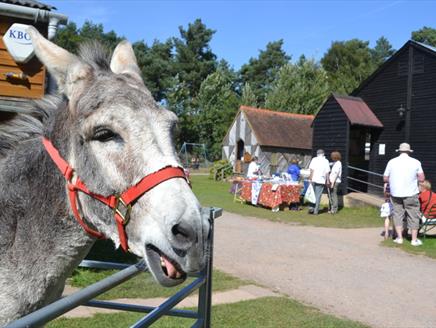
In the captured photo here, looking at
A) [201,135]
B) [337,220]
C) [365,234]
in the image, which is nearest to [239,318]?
[365,234]

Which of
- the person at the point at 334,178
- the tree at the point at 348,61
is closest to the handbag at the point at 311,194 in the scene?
the person at the point at 334,178

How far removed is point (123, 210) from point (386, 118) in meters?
19.4

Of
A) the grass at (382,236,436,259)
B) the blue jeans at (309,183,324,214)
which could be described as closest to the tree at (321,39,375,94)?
the blue jeans at (309,183,324,214)

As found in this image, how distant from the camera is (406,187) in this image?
983cm

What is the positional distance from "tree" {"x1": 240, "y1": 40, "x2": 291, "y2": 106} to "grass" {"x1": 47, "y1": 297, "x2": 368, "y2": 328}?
57.6m

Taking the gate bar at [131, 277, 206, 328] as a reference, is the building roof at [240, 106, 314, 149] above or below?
above

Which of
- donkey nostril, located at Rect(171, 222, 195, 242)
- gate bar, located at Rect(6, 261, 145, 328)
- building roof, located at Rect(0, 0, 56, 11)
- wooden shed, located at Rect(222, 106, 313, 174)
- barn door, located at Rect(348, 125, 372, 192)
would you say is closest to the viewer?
gate bar, located at Rect(6, 261, 145, 328)

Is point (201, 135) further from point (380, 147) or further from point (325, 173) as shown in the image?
point (325, 173)

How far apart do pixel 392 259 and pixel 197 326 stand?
6876 mm

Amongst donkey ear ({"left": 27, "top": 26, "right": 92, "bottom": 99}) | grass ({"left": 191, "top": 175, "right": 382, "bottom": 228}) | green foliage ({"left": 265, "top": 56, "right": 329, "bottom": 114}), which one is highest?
green foliage ({"left": 265, "top": 56, "right": 329, "bottom": 114})

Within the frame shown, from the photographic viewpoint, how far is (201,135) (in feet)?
156

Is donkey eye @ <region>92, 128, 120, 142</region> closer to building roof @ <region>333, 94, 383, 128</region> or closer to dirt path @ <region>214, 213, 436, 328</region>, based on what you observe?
dirt path @ <region>214, 213, 436, 328</region>

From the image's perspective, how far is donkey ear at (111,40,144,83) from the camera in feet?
8.05

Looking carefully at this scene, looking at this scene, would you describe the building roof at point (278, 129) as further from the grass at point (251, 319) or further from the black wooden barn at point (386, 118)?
the grass at point (251, 319)
